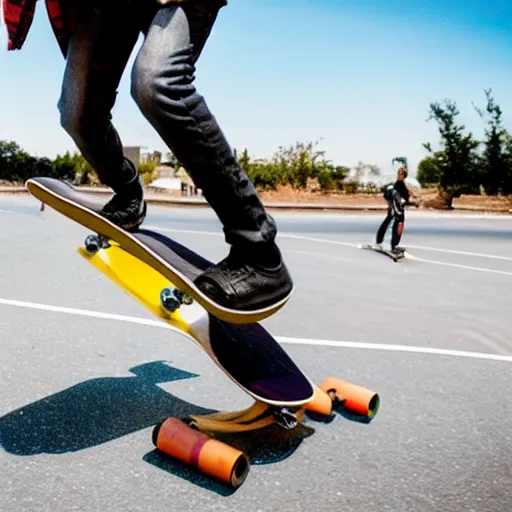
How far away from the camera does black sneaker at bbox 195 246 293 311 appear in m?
2.12

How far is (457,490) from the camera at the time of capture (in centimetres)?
214

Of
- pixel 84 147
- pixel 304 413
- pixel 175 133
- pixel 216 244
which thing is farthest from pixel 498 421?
pixel 216 244

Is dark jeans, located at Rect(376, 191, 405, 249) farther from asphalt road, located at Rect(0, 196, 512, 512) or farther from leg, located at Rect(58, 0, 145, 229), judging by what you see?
leg, located at Rect(58, 0, 145, 229)

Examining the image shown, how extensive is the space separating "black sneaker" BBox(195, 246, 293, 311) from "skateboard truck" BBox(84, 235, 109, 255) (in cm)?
60

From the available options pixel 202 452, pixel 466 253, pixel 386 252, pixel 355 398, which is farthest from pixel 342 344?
pixel 466 253

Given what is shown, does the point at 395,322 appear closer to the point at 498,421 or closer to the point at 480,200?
the point at 498,421

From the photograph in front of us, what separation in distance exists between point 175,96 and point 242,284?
63 cm

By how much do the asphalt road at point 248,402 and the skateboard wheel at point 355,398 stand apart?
6 centimetres

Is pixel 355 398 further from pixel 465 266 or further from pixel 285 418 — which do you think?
pixel 465 266

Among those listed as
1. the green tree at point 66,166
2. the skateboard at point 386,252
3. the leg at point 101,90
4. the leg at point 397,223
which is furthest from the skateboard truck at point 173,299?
the green tree at point 66,166

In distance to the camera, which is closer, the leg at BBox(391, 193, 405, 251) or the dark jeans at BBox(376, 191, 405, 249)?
the leg at BBox(391, 193, 405, 251)

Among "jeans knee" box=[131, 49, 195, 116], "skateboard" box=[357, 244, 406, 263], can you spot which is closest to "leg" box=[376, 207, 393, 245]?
"skateboard" box=[357, 244, 406, 263]

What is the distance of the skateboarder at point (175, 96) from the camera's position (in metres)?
2.05

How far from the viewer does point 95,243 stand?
262 cm
